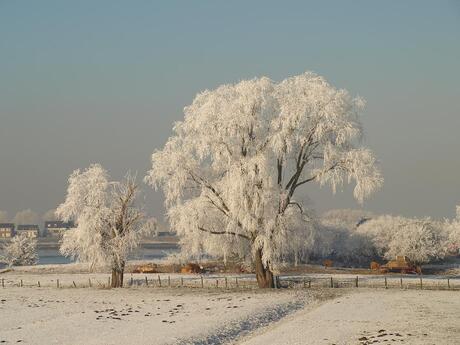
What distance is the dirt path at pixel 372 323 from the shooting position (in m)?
26.4

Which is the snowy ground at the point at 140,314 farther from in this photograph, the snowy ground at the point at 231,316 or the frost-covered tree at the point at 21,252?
the frost-covered tree at the point at 21,252

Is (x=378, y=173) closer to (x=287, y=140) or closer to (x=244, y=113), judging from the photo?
(x=287, y=140)

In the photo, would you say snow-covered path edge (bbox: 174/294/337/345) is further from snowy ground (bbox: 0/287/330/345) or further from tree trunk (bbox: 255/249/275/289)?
tree trunk (bbox: 255/249/275/289)

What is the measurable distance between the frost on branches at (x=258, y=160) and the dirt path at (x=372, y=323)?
7674 mm

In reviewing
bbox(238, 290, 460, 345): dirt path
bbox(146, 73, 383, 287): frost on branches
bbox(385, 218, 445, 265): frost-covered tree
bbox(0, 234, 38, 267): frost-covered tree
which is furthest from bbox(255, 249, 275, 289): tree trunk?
bbox(0, 234, 38, 267): frost-covered tree

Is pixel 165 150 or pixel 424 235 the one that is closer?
pixel 165 150

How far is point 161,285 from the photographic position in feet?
181

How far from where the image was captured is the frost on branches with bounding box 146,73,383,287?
44.9 meters

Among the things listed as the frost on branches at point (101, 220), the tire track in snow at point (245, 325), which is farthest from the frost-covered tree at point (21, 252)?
the tire track in snow at point (245, 325)

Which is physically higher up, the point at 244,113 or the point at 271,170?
the point at 244,113

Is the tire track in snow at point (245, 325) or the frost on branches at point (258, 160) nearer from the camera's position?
the tire track in snow at point (245, 325)

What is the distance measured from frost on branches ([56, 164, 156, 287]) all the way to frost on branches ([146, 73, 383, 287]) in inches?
255

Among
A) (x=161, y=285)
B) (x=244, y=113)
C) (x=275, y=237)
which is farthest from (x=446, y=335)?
(x=161, y=285)

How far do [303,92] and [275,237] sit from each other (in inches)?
414
